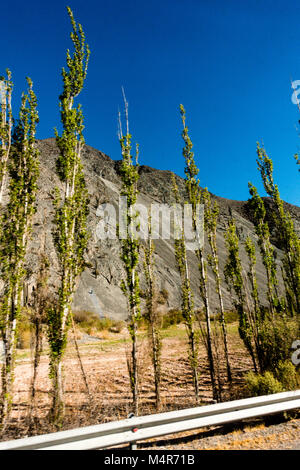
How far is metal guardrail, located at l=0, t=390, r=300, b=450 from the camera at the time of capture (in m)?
3.14

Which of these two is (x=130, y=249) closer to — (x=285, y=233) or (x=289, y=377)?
(x=289, y=377)

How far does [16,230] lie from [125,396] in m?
8.29

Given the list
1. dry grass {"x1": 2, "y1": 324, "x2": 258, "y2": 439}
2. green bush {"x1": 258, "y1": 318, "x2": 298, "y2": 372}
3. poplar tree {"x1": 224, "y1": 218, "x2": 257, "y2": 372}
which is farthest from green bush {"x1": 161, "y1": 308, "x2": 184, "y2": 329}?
green bush {"x1": 258, "y1": 318, "x2": 298, "y2": 372}

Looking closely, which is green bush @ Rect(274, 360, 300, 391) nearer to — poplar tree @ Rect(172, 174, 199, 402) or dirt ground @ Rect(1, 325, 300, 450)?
dirt ground @ Rect(1, 325, 300, 450)

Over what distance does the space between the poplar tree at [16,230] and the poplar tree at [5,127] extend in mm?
222

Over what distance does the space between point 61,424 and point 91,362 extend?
984 centimetres

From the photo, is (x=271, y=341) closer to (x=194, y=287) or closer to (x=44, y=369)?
(x=44, y=369)

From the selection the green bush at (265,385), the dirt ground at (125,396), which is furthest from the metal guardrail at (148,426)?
the green bush at (265,385)

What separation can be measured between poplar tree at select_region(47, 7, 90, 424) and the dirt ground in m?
1.46

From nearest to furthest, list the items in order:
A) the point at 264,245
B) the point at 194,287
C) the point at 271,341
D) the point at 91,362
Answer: the point at 271,341
the point at 91,362
the point at 264,245
the point at 194,287

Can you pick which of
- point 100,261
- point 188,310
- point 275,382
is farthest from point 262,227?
point 100,261

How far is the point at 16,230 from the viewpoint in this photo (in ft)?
30.6

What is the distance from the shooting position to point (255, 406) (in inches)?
175

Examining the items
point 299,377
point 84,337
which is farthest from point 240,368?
point 84,337
